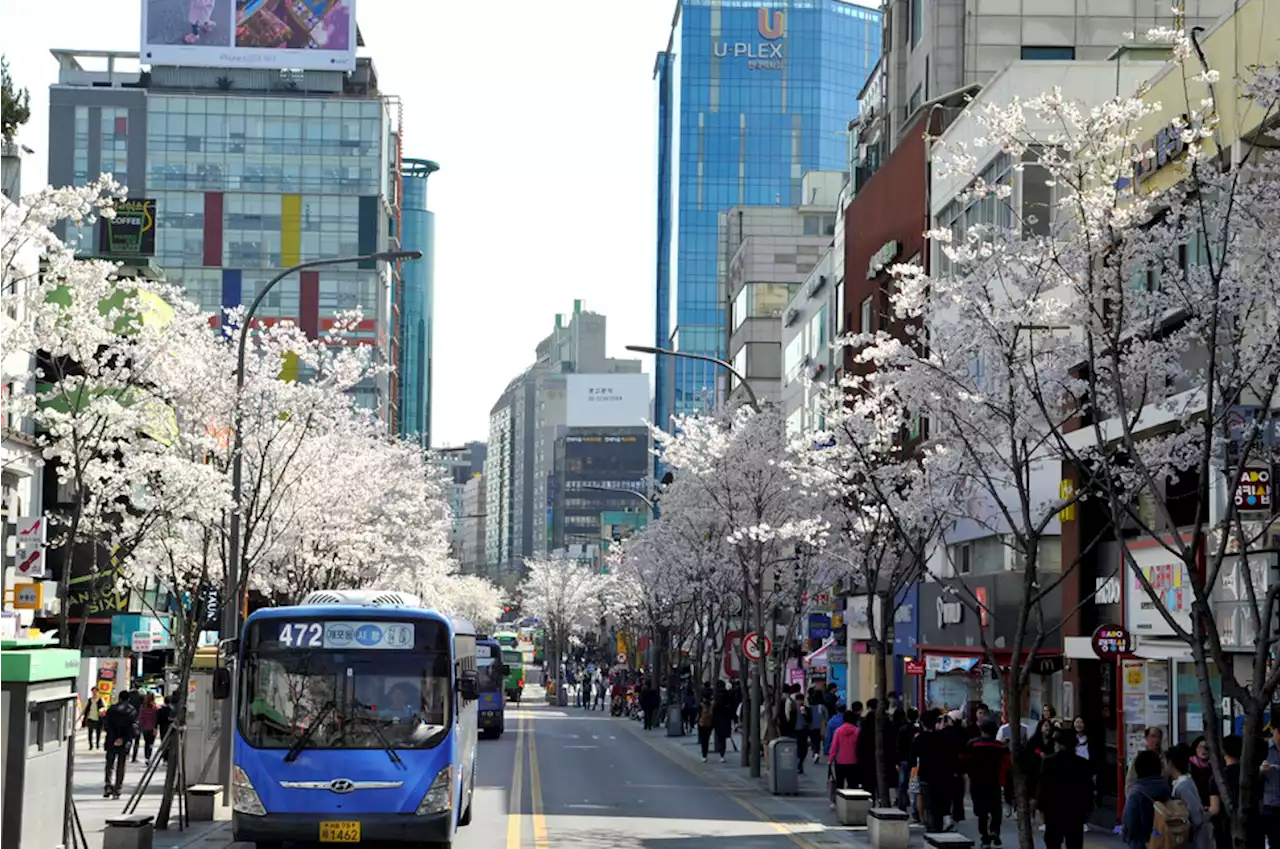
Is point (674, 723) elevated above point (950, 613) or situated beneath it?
situated beneath

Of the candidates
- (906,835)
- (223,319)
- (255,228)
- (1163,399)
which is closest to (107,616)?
(906,835)

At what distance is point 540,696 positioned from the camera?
12125cm

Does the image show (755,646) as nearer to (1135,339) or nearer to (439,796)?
(439,796)

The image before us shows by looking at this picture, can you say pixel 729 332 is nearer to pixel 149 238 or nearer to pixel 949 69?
pixel 149 238

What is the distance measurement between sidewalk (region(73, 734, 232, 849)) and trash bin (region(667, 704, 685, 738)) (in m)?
22.8

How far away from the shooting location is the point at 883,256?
52781mm

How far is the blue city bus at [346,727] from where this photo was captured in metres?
20.8

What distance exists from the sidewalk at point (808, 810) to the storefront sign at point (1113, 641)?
268 centimetres

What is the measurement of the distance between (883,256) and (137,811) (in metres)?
30.6

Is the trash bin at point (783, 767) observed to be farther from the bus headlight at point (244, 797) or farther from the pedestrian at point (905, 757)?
the bus headlight at point (244, 797)

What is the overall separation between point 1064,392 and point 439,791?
869cm

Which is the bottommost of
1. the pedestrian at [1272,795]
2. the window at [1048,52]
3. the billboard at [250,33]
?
the pedestrian at [1272,795]

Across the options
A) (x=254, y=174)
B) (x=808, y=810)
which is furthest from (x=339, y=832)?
(x=254, y=174)

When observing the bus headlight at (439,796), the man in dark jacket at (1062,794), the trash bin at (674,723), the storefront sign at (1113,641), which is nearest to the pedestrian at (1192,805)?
the man in dark jacket at (1062,794)
